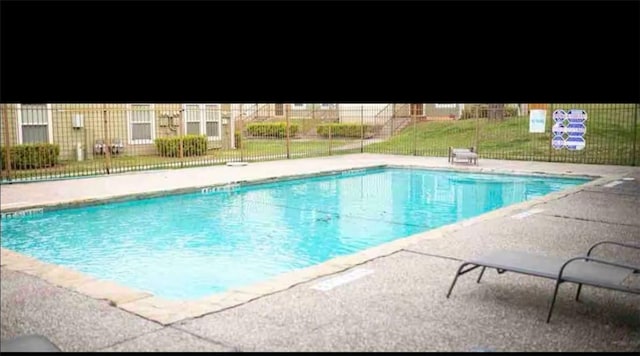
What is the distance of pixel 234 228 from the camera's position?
27.0 feet

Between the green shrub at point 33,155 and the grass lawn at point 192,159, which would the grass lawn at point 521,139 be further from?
the green shrub at point 33,155

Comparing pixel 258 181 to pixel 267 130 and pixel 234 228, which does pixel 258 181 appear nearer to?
pixel 234 228

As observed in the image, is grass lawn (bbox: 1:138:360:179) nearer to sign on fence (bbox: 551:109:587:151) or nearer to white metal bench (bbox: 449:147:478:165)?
white metal bench (bbox: 449:147:478:165)

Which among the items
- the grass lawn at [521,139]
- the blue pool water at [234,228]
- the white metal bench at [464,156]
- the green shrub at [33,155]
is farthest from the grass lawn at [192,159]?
the white metal bench at [464,156]

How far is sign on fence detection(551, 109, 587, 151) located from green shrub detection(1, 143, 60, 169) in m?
12.2

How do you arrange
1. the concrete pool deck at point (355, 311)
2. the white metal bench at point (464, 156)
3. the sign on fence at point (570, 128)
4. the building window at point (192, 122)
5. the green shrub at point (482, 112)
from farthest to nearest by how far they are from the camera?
the green shrub at point (482, 112) < the building window at point (192, 122) < the sign on fence at point (570, 128) < the white metal bench at point (464, 156) < the concrete pool deck at point (355, 311)

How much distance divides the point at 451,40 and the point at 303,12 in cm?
48

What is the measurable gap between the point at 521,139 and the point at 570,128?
3.26 metres

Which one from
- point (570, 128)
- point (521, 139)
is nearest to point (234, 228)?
point (570, 128)

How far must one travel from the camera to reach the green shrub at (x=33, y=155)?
1133cm

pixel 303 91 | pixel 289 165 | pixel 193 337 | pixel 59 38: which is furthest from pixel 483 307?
pixel 289 165

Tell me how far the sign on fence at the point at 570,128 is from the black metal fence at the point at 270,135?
0.03m

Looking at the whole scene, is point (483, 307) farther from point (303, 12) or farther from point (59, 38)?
point (59, 38)

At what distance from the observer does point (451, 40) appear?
5.81 feet
